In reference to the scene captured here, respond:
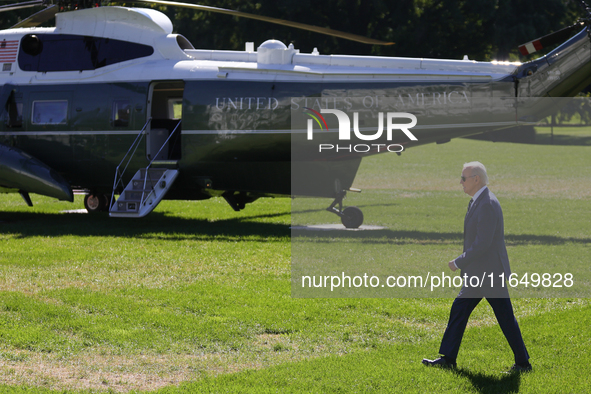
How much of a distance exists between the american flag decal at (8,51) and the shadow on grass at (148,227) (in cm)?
377

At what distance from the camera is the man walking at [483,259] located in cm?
564

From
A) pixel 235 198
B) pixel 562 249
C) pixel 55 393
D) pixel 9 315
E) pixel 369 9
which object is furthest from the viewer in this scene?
pixel 369 9

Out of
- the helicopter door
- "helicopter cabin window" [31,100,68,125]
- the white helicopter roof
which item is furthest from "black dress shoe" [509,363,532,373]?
"helicopter cabin window" [31,100,68,125]

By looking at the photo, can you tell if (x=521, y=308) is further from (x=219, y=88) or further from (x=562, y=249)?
(x=219, y=88)

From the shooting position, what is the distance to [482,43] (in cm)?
4234

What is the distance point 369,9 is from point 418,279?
34.2 meters

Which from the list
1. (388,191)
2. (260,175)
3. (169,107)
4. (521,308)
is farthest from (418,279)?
(388,191)

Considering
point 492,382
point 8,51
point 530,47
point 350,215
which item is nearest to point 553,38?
point 530,47

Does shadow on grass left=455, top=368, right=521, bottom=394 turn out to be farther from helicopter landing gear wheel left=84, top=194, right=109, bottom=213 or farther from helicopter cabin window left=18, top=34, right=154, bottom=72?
helicopter landing gear wheel left=84, top=194, right=109, bottom=213

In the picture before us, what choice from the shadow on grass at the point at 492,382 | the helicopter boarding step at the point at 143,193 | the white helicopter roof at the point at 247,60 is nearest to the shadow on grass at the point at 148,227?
the helicopter boarding step at the point at 143,193

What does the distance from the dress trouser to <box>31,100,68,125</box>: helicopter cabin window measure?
11.5m

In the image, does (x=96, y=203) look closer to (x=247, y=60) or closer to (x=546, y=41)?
(x=247, y=60)

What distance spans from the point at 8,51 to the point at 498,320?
13627 millimetres

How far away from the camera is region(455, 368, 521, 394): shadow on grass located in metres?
5.53
